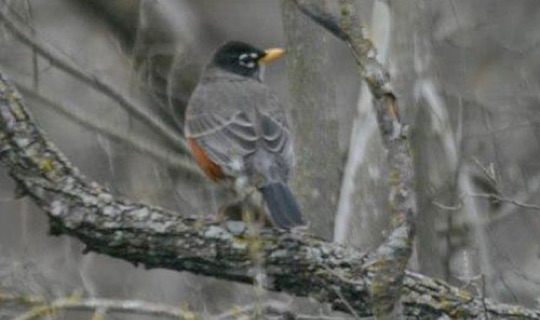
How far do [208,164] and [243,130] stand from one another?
31 centimetres

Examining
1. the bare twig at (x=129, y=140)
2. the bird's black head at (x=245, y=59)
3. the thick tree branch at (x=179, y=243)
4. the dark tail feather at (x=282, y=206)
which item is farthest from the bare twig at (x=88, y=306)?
the bare twig at (x=129, y=140)

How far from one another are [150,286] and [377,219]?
226 cm

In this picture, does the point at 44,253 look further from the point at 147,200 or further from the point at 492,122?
the point at 492,122

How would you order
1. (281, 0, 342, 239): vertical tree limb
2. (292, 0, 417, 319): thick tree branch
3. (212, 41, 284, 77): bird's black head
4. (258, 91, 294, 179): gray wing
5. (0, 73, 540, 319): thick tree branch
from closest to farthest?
(292, 0, 417, 319): thick tree branch → (0, 73, 540, 319): thick tree branch → (258, 91, 294, 179): gray wing → (212, 41, 284, 77): bird's black head → (281, 0, 342, 239): vertical tree limb

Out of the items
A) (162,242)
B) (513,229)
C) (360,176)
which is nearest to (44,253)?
(360,176)

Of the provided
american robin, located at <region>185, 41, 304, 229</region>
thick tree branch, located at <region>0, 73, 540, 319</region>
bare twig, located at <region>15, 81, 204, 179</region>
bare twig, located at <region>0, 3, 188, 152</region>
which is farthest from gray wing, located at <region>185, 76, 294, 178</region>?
bare twig, located at <region>0, 3, 188, 152</region>

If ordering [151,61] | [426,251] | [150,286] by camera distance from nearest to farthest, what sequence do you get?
[426,251], [150,286], [151,61]

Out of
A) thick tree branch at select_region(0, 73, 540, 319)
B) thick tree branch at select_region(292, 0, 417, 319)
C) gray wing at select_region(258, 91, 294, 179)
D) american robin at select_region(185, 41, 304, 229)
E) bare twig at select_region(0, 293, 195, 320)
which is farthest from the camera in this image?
gray wing at select_region(258, 91, 294, 179)

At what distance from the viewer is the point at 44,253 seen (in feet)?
39.4

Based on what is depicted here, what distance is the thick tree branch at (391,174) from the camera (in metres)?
5.68

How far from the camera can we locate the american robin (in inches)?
300

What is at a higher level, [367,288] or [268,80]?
[268,80]

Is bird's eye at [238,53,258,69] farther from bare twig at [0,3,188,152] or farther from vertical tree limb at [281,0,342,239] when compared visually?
bare twig at [0,3,188,152]

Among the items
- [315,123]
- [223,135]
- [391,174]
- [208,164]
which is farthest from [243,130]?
[391,174]
